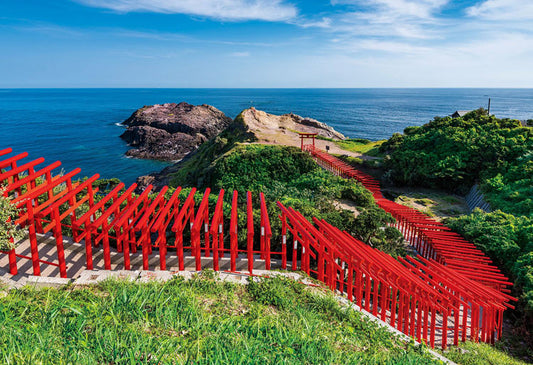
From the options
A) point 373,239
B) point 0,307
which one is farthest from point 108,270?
point 373,239

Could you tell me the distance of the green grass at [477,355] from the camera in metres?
A: 8.72

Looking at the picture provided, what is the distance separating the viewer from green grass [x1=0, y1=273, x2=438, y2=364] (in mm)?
5684

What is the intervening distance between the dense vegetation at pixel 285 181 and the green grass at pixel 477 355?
5248 millimetres

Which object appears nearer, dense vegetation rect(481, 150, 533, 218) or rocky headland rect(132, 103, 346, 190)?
dense vegetation rect(481, 150, 533, 218)

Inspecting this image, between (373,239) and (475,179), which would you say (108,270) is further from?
(475,179)

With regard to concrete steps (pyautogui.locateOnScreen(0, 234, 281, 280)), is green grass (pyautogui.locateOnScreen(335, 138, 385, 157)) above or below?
above

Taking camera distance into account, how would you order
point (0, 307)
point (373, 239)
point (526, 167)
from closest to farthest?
point (0, 307) → point (373, 239) → point (526, 167)

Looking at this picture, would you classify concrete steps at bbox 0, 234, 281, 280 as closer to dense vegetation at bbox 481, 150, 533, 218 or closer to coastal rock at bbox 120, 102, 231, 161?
dense vegetation at bbox 481, 150, 533, 218

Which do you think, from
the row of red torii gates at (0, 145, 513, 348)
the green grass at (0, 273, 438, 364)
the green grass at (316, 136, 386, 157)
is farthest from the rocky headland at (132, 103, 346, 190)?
the green grass at (0, 273, 438, 364)

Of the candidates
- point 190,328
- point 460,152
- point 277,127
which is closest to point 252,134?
point 277,127

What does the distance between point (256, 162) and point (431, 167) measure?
13333 millimetres

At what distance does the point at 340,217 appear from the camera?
14719 mm

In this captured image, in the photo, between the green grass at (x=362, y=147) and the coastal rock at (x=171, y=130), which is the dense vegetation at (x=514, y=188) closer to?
the green grass at (x=362, y=147)

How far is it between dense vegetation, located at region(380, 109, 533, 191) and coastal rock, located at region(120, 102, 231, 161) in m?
41.8
